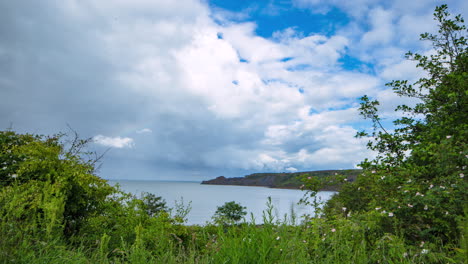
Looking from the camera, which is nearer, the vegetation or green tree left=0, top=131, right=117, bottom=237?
the vegetation

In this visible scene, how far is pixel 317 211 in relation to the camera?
6.84 m

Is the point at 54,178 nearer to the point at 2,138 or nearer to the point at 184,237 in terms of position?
the point at 2,138

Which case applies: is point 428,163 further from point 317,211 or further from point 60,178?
point 60,178

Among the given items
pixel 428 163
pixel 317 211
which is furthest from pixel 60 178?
pixel 428 163

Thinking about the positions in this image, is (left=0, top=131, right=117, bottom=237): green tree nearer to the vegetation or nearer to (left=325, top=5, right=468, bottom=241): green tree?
the vegetation

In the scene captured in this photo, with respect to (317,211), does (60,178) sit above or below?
above

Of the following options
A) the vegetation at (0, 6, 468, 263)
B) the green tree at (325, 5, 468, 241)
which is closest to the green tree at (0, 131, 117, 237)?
the vegetation at (0, 6, 468, 263)

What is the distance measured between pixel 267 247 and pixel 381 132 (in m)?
7.49

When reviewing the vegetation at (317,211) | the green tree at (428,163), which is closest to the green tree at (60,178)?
the vegetation at (317,211)

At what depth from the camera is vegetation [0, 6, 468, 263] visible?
3273 millimetres

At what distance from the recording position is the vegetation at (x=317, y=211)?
3.27 metres

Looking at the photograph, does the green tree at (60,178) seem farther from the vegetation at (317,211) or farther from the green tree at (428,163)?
the green tree at (428,163)

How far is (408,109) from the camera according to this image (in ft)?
30.0

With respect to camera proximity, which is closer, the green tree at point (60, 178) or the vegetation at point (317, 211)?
the vegetation at point (317, 211)
